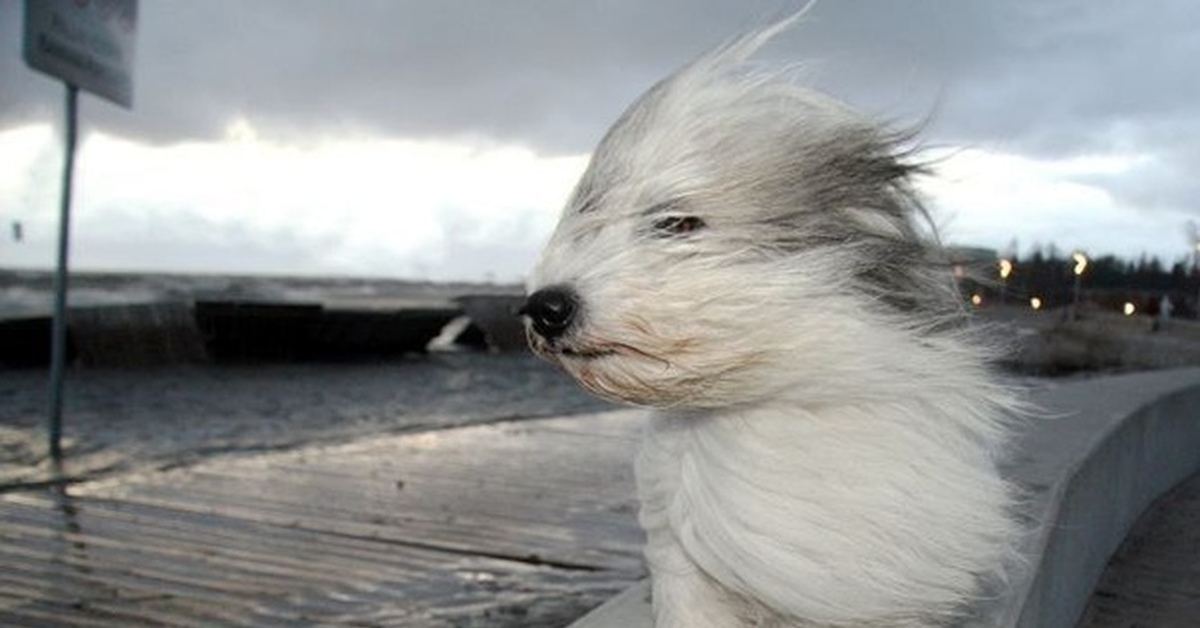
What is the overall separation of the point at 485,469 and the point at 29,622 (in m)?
3.46

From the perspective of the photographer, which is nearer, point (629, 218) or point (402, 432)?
point (629, 218)

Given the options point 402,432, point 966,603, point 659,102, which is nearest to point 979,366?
point 966,603

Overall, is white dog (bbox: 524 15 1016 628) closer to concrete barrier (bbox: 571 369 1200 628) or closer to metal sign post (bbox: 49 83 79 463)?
concrete barrier (bbox: 571 369 1200 628)

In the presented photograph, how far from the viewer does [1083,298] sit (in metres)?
71.5

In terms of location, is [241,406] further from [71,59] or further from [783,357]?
[783,357]

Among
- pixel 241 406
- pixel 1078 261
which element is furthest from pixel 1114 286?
pixel 241 406

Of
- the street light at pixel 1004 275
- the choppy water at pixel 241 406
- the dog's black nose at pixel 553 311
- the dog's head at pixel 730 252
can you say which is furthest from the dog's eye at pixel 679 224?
the choppy water at pixel 241 406

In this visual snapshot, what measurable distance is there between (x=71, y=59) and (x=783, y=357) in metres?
5.77

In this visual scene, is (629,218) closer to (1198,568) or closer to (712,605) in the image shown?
(712,605)

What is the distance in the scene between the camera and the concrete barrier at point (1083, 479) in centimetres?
366

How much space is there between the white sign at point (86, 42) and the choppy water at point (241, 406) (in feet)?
7.37

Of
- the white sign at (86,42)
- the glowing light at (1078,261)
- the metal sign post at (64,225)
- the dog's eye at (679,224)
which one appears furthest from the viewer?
the glowing light at (1078,261)

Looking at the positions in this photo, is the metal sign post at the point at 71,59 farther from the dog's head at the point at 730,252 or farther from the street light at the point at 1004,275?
the street light at the point at 1004,275

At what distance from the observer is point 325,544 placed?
5434mm
